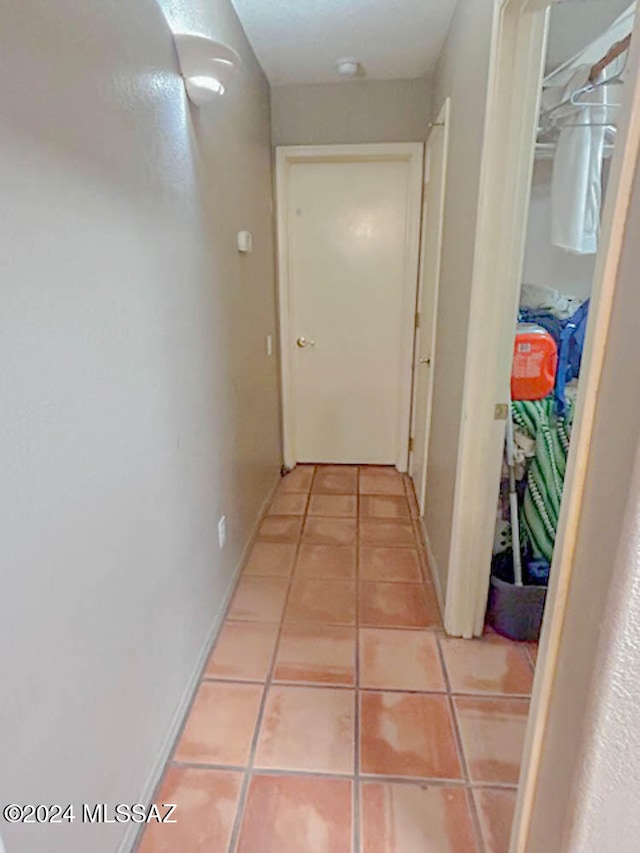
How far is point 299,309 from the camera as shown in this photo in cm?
335

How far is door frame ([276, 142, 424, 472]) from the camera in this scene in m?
2.97

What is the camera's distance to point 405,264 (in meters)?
3.18

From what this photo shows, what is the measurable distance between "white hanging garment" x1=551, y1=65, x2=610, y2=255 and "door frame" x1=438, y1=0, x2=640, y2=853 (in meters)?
0.56

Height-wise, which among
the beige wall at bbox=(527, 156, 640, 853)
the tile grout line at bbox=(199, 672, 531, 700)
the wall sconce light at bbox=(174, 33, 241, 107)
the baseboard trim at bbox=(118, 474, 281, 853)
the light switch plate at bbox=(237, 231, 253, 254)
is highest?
the wall sconce light at bbox=(174, 33, 241, 107)

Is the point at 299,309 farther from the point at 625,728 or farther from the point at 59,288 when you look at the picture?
the point at 625,728

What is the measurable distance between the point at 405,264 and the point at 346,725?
2.61 meters

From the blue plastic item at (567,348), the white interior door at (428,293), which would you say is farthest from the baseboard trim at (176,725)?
the blue plastic item at (567,348)

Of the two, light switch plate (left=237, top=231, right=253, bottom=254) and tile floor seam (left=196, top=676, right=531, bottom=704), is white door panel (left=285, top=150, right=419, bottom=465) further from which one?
tile floor seam (left=196, top=676, right=531, bottom=704)

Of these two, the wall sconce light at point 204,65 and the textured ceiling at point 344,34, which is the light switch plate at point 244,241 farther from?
the textured ceiling at point 344,34

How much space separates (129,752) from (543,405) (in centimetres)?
175

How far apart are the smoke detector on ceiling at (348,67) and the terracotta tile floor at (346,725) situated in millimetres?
2572

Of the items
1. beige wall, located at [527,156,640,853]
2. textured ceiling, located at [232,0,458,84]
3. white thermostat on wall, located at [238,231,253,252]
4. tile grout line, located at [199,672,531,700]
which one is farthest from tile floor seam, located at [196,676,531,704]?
textured ceiling, located at [232,0,458,84]

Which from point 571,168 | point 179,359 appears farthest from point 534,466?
point 179,359

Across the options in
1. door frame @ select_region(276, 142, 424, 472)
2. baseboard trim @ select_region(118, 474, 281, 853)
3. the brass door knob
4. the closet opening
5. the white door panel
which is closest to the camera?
baseboard trim @ select_region(118, 474, 281, 853)
